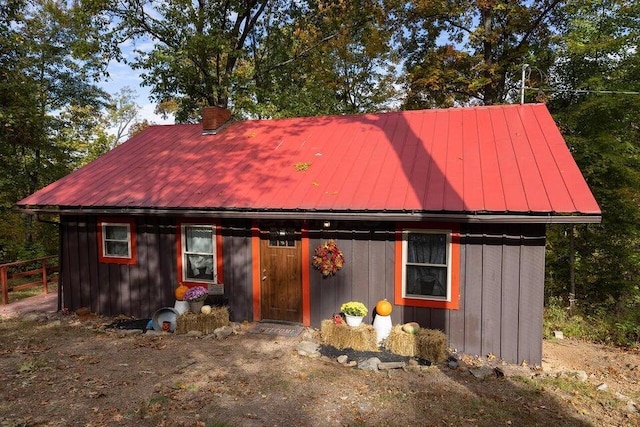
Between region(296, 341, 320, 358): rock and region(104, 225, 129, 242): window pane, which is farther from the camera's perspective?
region(104, 225, 129, 242): window pane

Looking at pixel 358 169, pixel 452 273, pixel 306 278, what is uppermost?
pixel 358 169

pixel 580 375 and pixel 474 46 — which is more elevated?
pixel 474 46

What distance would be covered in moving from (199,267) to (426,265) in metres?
4.92

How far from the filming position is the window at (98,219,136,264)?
9.01 meters

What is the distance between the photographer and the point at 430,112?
1000 cm

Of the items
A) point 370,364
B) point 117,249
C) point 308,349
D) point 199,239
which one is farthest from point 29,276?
point 370,364

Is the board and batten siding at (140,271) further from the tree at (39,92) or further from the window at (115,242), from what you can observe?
the tree at (39,92)

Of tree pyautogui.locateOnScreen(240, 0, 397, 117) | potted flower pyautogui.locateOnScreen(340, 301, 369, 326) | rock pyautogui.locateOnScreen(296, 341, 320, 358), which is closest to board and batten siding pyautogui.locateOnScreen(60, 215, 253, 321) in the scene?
rock pyautogui.locateOnScreen(296, 341, 320, 358)

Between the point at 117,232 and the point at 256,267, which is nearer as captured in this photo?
Result: the point at 256,267

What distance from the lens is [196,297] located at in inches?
314

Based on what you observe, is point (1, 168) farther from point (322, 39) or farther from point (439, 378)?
point (439, 378)

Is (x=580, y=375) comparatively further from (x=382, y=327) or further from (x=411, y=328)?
(x=382, y=327)

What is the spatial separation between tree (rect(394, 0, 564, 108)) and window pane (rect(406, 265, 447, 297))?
10.6m

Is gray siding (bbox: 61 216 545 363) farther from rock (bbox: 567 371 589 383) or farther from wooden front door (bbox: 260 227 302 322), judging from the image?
rock (bbox: 567 371 589 383)
